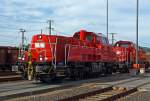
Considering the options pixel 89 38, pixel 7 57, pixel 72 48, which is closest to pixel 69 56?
pixel 72 48

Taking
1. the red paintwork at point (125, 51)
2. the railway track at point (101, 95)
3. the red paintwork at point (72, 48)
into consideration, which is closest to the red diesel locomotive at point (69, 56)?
the red paintwork at point (72, 48)

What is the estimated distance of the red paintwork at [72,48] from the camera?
24.5m

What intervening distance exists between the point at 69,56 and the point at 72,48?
2.76ft

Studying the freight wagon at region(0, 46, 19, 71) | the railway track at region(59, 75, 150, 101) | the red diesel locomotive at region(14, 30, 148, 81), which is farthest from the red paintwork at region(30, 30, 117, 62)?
the freight wagon at region(0, 46, 19, 71)

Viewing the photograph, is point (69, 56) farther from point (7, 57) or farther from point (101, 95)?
point (7, 57)

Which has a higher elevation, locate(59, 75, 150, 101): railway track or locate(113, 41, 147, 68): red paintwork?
locate(113, 41, 147, 68): red paintwork

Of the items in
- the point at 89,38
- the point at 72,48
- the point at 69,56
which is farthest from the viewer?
the point at 89,38

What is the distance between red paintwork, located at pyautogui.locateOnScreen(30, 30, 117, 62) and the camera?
2452cm

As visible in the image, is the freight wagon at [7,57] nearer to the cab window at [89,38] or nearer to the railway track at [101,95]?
the cab window at [89,38]

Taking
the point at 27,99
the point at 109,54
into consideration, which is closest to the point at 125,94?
the point at 27,99

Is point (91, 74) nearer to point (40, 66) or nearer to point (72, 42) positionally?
point (72, 42)

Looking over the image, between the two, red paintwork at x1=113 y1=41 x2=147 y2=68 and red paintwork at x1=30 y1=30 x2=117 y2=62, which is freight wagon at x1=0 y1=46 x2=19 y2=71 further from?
red paintwork at x1=30 y1=30 x2=117 y2=62

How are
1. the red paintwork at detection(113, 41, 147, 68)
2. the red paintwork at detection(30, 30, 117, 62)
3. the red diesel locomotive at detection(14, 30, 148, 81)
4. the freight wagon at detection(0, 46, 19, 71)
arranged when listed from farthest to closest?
the freight wagon at detection(0, 46, 19, 71), the red paintwork at detection(113, 41, 147, 68), the red paintwork at detection(30, 30, 117, 62), the red diesel locomotive at detection(14, 30, 148, 81)

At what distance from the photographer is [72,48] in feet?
86.0
